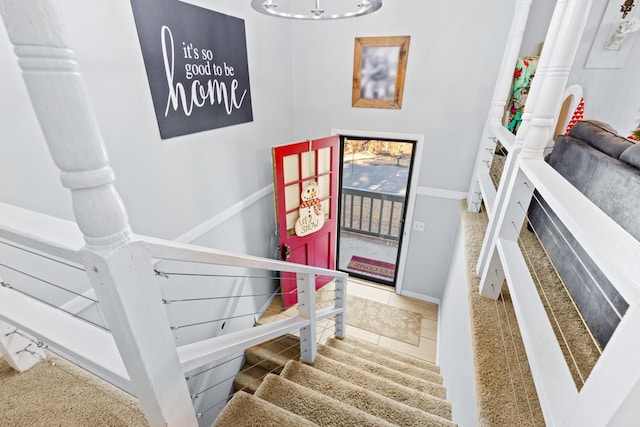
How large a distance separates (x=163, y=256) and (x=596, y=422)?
37.4 inches

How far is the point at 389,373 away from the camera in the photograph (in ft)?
6.87

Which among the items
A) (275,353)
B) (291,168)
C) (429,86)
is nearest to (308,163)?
(291,168)

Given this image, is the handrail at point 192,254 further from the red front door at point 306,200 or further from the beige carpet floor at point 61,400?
the red front door at point 306,200

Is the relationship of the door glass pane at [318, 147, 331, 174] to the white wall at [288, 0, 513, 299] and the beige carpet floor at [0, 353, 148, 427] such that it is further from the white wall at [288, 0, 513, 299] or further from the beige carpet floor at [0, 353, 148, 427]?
the beige carpet floor at [0, 353, 148, 427]

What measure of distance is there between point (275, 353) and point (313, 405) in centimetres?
155

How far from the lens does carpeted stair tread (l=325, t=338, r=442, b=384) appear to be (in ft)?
7.44

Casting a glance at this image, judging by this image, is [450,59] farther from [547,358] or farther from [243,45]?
[547,358]

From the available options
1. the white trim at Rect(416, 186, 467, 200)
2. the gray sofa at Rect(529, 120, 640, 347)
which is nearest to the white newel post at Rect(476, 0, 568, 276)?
the gray sofa at Rect(529, 120, 640, 347)

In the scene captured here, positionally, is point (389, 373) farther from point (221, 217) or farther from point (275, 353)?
point (221, 217)

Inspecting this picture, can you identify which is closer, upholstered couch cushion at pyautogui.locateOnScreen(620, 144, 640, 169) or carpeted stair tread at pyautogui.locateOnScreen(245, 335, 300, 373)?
upholstered couch cushion at pyautogui.locateOnScreen(620, 144, 640, 169)

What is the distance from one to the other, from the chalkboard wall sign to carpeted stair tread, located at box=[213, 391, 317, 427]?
1.60 m

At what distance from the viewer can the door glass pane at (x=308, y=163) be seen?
122 inches

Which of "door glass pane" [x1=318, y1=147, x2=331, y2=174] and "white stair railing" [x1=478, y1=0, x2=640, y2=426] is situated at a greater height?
"white stair railing" [x1=478, y1=0, x2=640, y2=426]

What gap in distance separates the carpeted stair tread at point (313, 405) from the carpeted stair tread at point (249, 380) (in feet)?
4.31
